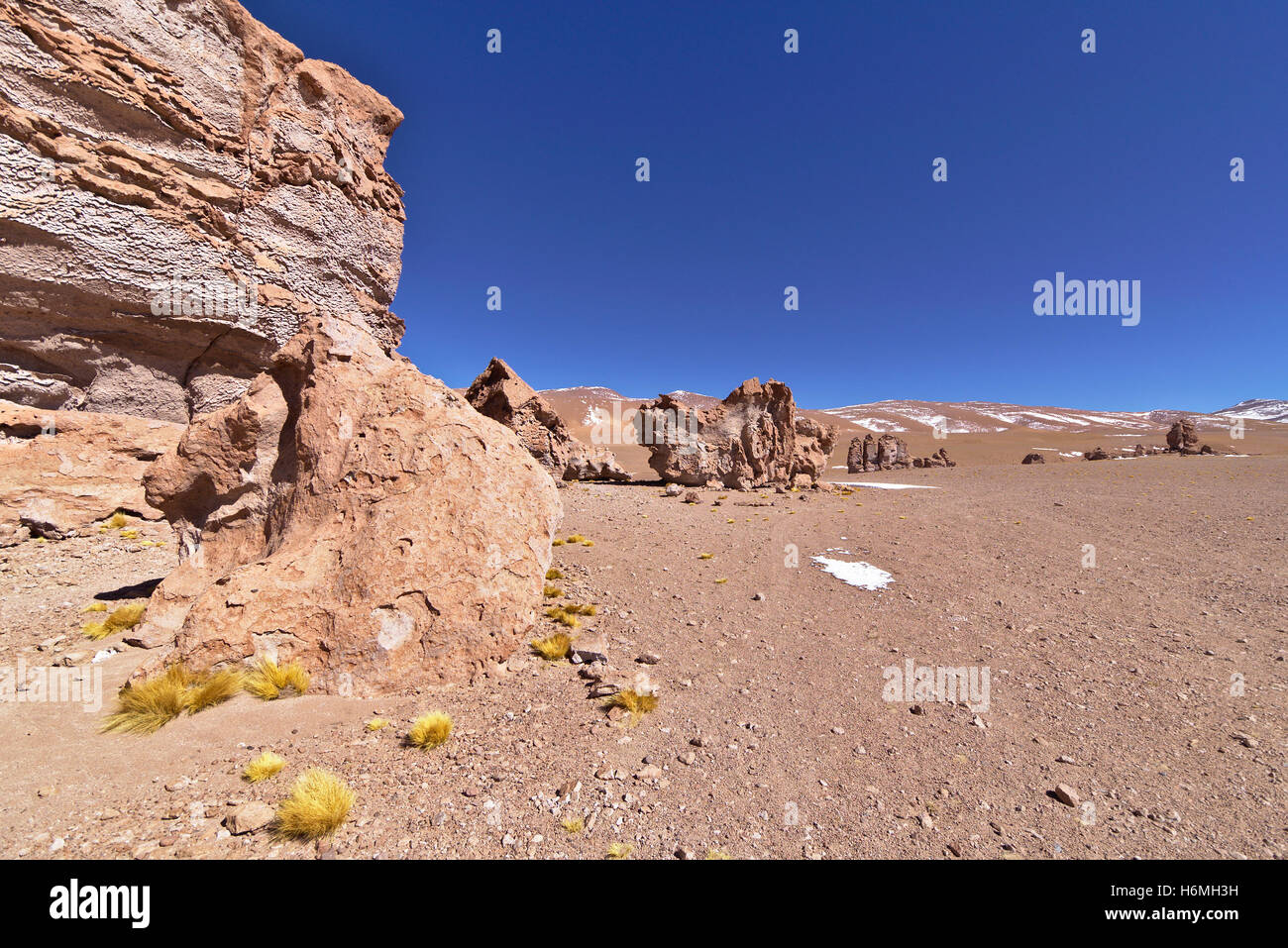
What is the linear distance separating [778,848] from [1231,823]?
111 inches

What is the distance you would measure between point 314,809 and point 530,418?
16.4 m

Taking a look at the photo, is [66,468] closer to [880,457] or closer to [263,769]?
[263,769]

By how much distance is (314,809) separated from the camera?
2545 millimetres

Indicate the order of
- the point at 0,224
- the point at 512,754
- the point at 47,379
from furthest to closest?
the point at 47,379 < the point at 0,224 < the point at 512,754

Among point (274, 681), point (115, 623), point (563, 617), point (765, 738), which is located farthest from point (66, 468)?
point (765, 738)

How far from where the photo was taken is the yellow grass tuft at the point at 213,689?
362 centimetres

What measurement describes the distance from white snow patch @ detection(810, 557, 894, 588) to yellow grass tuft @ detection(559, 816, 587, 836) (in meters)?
5.85

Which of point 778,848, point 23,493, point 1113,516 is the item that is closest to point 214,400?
point 23,493

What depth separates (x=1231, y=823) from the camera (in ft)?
9.24

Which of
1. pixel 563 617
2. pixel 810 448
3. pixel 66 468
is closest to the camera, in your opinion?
pixel 563 617

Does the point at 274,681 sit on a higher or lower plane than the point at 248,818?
higher

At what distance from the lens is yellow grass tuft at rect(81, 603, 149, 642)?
16.3ft

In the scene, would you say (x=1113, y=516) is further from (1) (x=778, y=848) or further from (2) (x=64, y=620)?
(2) (x=64, y=620)

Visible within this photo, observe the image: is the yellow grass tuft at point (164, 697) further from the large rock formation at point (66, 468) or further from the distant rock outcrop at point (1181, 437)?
the distant rock outcrop at point (1181, 437)
